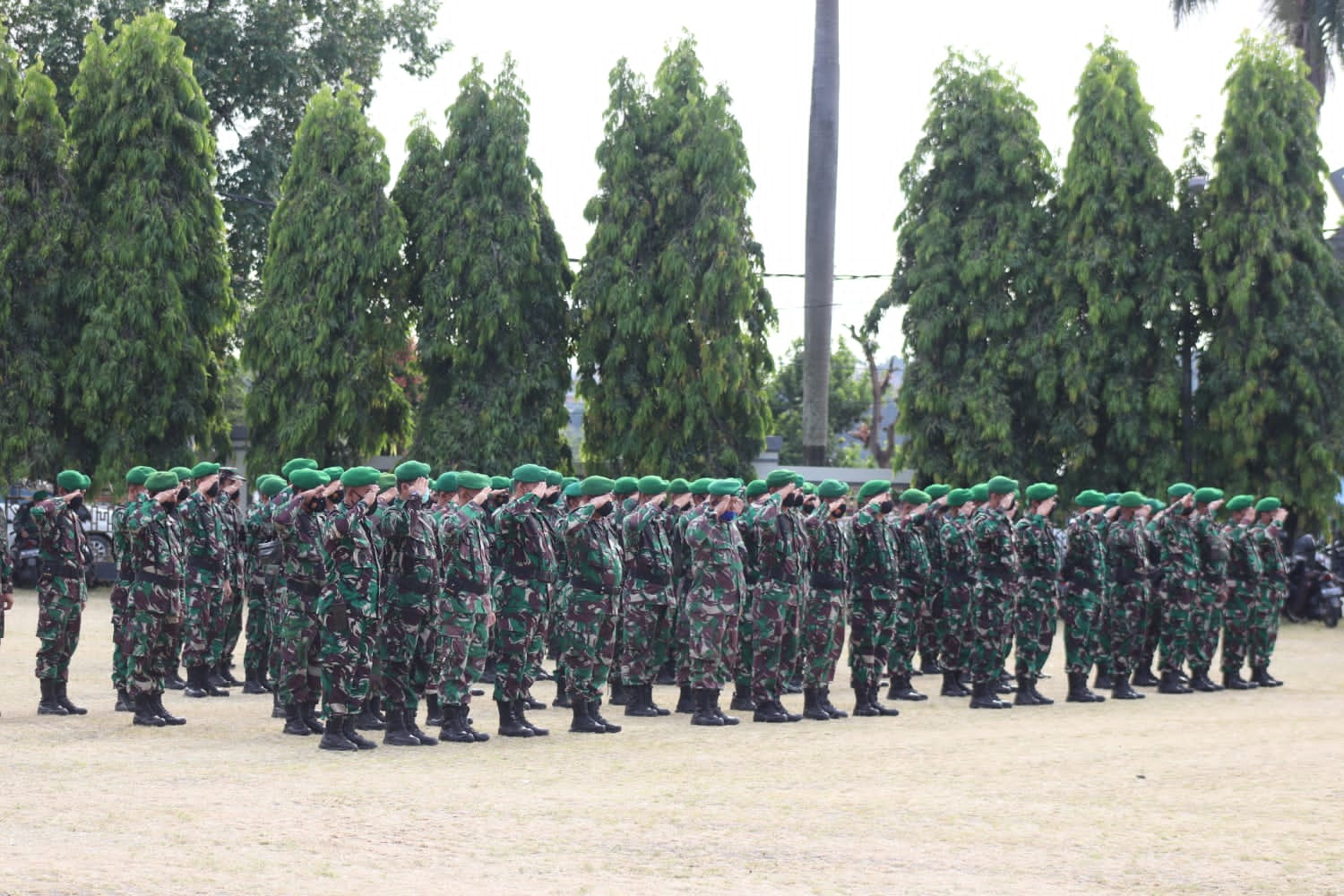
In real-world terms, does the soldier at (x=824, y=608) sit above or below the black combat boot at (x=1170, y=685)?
above

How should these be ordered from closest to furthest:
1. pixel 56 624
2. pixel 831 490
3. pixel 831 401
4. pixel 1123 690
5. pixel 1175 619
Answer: pixel 56 624, pixel 831 490, pixel 1123 690, pixel 1175 619, pixel 831 401

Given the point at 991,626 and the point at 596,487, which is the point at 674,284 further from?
the point at 596,487

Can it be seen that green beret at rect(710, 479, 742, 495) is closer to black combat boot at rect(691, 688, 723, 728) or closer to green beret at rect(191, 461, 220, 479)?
black combat boot at rect(691, 688, 723, 728)

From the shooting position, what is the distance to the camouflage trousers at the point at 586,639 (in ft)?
38.5

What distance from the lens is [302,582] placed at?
11164mm

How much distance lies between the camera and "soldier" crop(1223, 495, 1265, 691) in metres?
16.9

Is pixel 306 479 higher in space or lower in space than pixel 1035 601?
higher

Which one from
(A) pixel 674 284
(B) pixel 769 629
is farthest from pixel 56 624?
(A) pixel 674 284

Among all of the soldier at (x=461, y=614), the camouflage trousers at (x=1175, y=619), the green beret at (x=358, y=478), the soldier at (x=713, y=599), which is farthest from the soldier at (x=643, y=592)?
the camouflage trousers at (x=1175, y=619)

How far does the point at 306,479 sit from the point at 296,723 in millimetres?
Answer: 1629

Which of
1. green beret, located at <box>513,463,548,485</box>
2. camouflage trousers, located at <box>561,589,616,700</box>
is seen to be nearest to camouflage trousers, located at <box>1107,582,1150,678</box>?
camouflage trousers, located at <box>561,589,616,700</box>

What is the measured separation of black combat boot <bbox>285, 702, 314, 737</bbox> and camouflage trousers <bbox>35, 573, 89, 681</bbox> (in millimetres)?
1898

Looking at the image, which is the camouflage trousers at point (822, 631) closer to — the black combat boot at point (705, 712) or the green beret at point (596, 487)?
the black combat boot at point (705, 712)

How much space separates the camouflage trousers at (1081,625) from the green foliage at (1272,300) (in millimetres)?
13853
